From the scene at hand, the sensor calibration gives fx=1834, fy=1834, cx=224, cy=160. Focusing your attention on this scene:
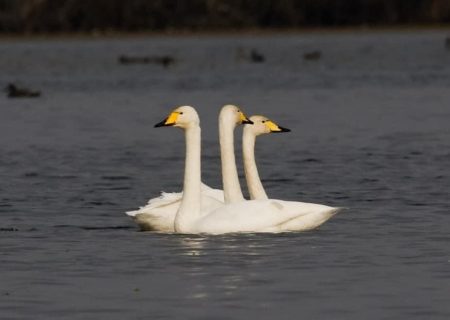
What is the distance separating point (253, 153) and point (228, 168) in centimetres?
73

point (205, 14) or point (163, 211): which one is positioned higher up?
point (163, 211)

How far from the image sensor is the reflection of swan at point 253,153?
1819 centimetres

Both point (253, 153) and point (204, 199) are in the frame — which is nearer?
point (204, 199)

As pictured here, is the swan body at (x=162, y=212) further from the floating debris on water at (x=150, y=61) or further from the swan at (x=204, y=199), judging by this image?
the floating debris on water at (x=150, y=61)

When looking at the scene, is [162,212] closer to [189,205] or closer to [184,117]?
[189,205]

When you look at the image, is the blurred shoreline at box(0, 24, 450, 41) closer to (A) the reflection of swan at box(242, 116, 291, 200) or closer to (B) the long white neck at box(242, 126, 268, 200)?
(A) the reflection of swan at box(242, 116, 291, 200)

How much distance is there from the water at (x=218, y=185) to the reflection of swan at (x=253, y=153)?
875 millimetres

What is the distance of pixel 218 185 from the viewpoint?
77.0 ft

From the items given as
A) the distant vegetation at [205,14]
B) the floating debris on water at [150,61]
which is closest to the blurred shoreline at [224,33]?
the distant vegetation at [205,14]

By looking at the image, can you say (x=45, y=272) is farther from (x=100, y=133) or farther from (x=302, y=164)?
(x=100, y=133)

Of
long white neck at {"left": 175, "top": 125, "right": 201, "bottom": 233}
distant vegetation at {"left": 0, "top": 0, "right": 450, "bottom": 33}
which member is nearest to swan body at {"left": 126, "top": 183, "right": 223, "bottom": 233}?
long white neck at {"left": 175, "top": 125, "right": 201, "bottom": 233}

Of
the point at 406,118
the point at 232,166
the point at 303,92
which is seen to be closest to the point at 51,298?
Answer: the point at 232,166

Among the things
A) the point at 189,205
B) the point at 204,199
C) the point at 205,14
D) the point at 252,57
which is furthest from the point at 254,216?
the point at 205,14

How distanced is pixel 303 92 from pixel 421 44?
40.1 metres
